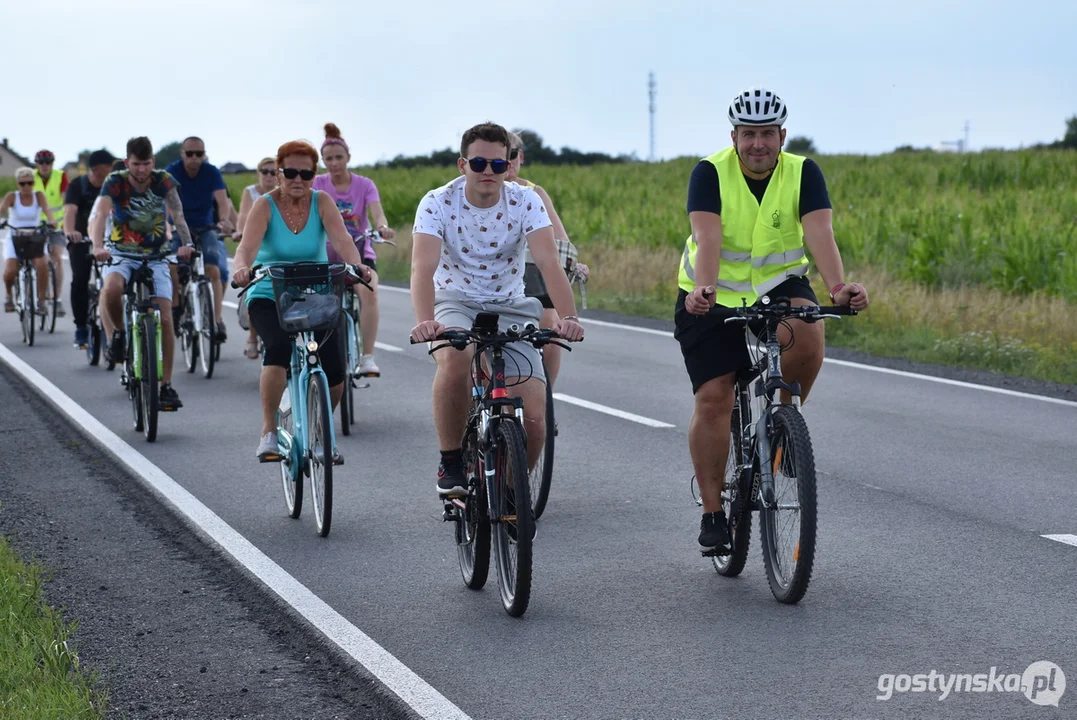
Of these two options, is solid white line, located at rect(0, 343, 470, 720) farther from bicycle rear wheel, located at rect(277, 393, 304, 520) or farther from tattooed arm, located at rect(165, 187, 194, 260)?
tattooed arm, located at rect(165, 187, 194, 260)

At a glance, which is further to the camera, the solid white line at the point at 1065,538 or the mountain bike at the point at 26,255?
the mountain bike at the point at 26,255

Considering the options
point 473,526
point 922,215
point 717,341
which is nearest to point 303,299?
point 473,526

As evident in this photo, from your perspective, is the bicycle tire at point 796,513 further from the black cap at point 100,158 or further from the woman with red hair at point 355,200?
the black cap at point 100,158

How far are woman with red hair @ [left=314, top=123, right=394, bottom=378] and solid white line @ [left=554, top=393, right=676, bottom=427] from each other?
1.56 m

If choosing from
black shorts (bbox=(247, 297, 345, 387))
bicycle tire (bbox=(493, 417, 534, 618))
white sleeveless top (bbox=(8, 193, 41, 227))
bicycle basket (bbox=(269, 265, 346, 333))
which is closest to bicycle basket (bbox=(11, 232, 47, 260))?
white sleeveless top (bbox=(8, 193, 41, 227))

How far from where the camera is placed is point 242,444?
399 inches

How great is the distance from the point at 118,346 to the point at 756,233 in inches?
280

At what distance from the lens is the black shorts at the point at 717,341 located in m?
6.05

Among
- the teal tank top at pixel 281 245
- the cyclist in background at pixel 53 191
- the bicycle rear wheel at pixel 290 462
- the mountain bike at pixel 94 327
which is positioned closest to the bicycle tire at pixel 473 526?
the bicycle rear wheel at pixel 290 462

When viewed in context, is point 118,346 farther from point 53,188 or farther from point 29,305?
point 53,188

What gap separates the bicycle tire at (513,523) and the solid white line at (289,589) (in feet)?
1.96

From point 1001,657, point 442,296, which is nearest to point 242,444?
point 442,296

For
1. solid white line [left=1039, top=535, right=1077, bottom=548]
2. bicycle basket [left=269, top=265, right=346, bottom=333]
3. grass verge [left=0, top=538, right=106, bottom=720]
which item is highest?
bicycle basket [left=269, top=265, right=346, bottom=333]

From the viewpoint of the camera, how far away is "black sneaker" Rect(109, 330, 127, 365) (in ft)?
38.4
